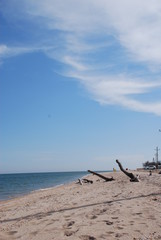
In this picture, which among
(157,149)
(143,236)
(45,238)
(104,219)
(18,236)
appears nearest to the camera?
(143,236)

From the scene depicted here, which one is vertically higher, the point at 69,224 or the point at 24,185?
the point at 69,224

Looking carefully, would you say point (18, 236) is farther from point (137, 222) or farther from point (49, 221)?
point (137, 222)

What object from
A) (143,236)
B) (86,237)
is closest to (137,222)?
(143,236)

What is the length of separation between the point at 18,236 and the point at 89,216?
200 cm

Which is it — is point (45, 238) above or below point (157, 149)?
below

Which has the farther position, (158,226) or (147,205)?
(147,205)

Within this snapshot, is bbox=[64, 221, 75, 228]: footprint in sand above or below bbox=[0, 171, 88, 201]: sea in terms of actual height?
above

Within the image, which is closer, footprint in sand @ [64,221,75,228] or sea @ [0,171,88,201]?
footprint in sand @ [64,221,75,228]

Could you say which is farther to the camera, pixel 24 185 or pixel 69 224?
pixel 24 185

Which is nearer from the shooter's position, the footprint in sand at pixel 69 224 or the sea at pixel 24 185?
the footprint in sand at pixel 69 224

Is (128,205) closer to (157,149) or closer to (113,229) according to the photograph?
(113,229)

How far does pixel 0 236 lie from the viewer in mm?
6117

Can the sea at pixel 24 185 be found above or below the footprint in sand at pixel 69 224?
below

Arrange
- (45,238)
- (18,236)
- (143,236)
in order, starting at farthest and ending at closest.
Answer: (18,236), (45,238), (143,236)
